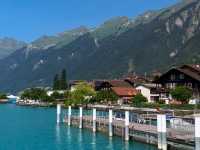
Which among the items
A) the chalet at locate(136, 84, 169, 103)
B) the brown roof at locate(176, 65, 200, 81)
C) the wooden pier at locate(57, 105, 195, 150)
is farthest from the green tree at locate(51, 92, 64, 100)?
the wooden pier at locate(57, 105, 195, 150)

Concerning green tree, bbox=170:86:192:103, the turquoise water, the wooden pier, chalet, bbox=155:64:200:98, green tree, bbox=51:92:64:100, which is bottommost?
the turquoise water

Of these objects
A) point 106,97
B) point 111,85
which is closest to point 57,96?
point 111,85

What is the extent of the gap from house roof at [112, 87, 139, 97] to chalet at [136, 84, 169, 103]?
2.51m

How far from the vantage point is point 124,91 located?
496 ft

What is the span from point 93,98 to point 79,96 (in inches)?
175

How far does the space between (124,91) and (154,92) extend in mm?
14107

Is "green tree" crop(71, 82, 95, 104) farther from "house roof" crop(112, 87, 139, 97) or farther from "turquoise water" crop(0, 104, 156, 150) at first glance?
"turquoise water" crop(0, 104, 156, 150)

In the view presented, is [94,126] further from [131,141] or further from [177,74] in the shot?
[177,74]

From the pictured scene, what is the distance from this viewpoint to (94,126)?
A: 65000 millimetres

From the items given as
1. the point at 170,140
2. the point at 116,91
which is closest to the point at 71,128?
the point at 170,140

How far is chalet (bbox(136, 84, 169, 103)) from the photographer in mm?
131250

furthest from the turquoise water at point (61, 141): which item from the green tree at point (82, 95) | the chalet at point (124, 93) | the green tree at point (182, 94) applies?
the chalet at point (124, 93)

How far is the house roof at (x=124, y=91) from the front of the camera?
5851 inches

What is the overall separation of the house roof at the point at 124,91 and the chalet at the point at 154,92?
98.6 inches
